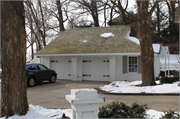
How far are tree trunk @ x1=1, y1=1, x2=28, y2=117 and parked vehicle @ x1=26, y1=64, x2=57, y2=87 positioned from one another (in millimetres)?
7386

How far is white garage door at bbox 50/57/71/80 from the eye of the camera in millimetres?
17469

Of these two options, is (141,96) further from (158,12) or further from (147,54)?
(158,12)

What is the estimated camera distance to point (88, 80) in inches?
653

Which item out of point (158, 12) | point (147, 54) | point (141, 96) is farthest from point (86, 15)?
point (141, 96)

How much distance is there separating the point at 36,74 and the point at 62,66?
16.2 ft

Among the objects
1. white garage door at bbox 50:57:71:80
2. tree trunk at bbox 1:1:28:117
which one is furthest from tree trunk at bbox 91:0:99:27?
tree trunk at bbox 1:1:28:117

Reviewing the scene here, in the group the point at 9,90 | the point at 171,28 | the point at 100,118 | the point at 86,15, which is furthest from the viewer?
the point at 86,15

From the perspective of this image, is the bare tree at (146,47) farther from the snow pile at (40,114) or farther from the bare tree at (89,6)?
the bare tree at (89,6)

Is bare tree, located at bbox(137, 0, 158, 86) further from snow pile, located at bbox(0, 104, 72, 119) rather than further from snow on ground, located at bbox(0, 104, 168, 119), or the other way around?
snow pile, located at bbox(0, 104, 72, 119)

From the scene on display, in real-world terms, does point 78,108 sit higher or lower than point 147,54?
lower

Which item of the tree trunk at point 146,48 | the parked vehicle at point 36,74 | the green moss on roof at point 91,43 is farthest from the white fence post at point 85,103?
the green moss on roof at point 91,43

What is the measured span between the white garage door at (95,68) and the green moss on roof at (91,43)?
1.15 m

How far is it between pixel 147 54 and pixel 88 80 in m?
7.25

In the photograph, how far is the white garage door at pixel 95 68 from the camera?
16109 mm
